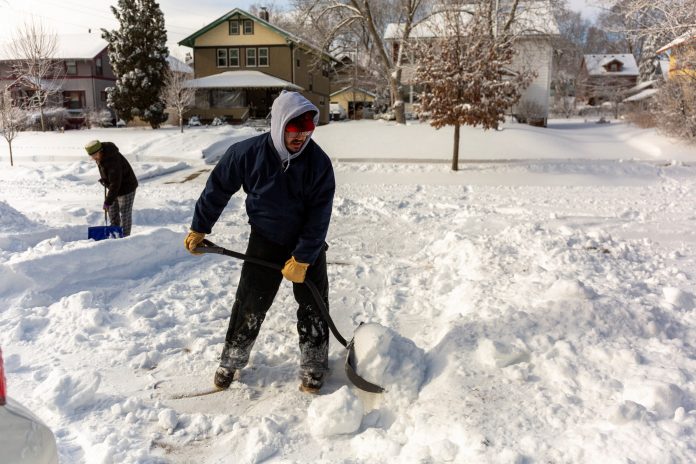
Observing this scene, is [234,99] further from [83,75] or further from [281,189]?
[281,189]

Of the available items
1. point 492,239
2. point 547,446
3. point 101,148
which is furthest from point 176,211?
point 547,446

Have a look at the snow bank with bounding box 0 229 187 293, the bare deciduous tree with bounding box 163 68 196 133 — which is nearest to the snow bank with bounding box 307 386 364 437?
the snow bank with bounding box 0 229 187 293

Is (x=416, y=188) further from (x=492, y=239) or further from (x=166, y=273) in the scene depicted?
(x=166, y=273)

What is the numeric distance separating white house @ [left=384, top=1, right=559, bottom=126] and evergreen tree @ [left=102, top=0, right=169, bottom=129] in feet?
45.5

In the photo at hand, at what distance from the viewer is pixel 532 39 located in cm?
3152

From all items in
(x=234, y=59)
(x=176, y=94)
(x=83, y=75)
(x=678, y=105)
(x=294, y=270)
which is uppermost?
(x=234, y=59)

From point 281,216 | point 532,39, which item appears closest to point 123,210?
point 281,216

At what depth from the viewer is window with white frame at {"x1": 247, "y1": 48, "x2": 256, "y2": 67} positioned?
39.1 m

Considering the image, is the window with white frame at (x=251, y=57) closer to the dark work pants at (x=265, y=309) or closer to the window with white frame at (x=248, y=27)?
the window with white frame at (x=248, y=27)

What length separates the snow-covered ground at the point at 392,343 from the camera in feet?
9.87

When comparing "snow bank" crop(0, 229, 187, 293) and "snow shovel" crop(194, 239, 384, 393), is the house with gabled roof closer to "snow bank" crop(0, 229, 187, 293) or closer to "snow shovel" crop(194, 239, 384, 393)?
"snow bank" crop(0, 229, 187, 293)

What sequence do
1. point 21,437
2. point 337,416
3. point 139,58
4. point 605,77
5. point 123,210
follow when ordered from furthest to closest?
point 605,77
point 139,58
point 123,210
point 337,416
point 21,437

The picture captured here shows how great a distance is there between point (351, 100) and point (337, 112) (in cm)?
329

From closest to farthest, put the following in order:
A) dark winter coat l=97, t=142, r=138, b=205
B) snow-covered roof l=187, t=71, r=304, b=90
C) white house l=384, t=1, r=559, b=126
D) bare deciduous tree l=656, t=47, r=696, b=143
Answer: dark winter coat l=97, t=142, r=138, b=205 < bare deciduous tree l=656, t=47, r=696, b=143 < white house l=384, t=1, r=559, b=126 < snow-covered roof l=187, t=71, r=304, b=90
